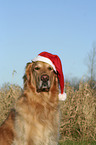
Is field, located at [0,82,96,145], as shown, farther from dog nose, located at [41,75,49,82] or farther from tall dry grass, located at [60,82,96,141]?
dog nose, located at [41,75,49,82]

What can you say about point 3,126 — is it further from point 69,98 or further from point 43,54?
point 69,98

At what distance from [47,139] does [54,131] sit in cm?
23

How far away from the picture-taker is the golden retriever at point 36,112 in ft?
13.7

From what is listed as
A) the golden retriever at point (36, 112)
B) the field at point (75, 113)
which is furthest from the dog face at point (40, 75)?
the field at point (75, 113)

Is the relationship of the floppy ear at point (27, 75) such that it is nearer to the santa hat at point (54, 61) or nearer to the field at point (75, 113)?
the santa hat at point (54, 61)

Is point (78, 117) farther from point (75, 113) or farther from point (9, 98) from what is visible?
point (9, 98)

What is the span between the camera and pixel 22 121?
13.7 ft

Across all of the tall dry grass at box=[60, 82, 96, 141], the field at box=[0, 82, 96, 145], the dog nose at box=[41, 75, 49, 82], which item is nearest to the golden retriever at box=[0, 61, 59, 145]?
the dog nose at box=[41, 75, 49, 82]

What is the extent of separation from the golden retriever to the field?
2614 mm

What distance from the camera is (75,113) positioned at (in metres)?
7.35

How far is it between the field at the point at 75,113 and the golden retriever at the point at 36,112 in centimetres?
261

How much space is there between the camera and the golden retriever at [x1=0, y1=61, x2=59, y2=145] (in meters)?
4.16

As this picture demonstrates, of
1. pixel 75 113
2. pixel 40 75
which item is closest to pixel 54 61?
pixel 40 75

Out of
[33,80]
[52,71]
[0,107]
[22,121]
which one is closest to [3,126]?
[22,121]
